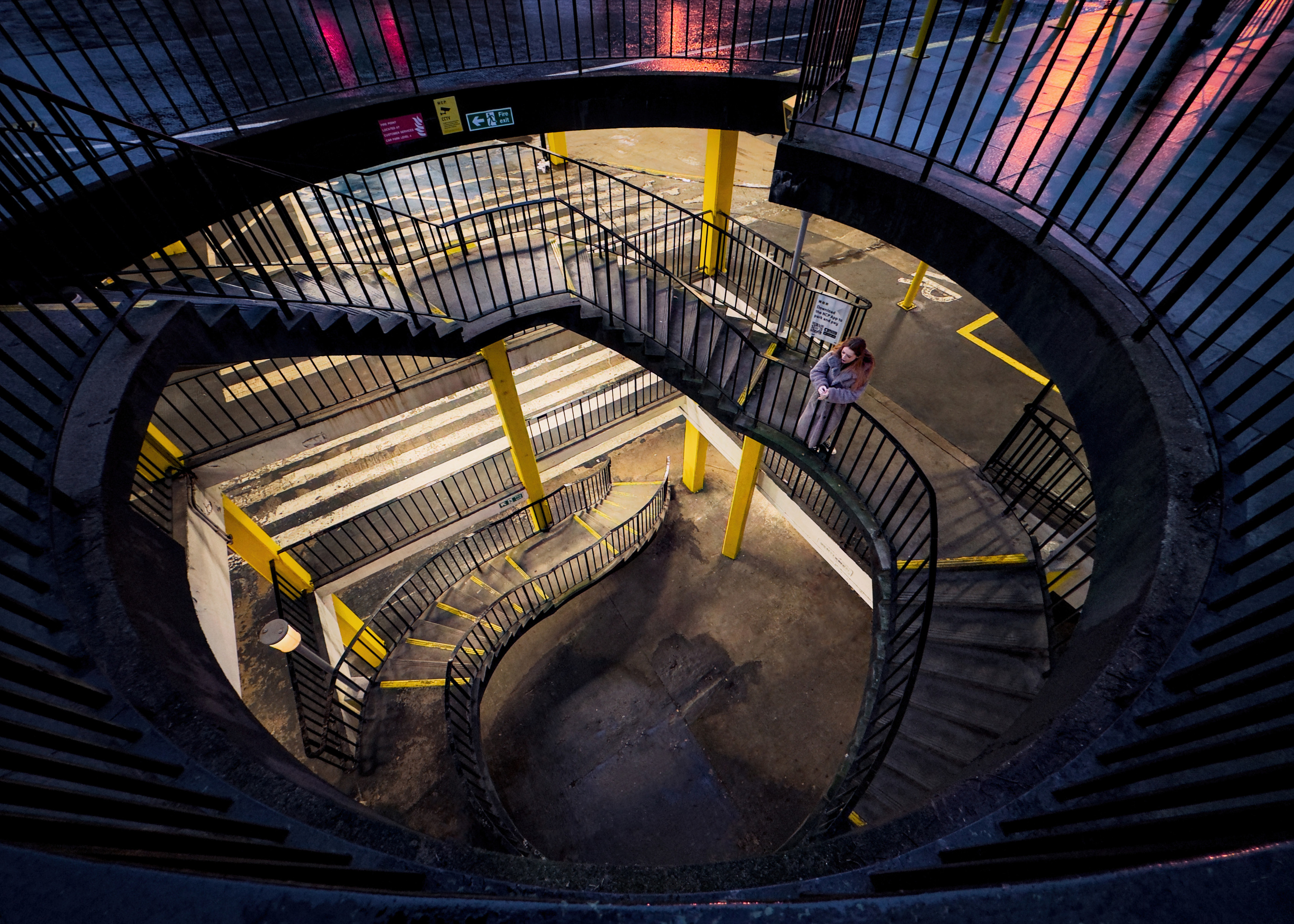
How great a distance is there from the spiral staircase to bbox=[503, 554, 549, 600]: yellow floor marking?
5.51m

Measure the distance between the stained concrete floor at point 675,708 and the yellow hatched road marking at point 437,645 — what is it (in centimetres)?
118

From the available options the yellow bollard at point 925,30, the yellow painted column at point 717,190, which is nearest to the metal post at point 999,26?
the yellow bollard at point 925,30

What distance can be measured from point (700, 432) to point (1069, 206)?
754 cm

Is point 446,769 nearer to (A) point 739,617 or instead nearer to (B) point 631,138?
(A) point 739,617

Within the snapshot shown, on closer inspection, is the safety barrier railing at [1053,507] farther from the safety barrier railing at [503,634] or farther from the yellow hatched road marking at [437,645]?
the yellow hatched road marking at [437,645]

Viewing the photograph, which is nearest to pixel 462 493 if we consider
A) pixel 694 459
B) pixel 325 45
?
pixel 694 459

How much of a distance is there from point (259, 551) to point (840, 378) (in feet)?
32.9

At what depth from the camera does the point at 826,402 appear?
5.85 metres

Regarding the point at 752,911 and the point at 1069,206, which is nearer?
the point at 752,911

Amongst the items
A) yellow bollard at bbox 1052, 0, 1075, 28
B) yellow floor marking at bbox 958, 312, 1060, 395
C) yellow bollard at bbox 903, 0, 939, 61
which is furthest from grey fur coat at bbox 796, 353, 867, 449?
yellow floor marking at bbox 958, 312, 1060, 395

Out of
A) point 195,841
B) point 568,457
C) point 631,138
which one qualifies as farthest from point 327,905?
point 631,138

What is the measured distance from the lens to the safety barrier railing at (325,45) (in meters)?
6.30

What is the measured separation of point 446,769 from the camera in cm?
654

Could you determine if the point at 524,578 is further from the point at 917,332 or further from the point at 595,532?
the point at 917,332
